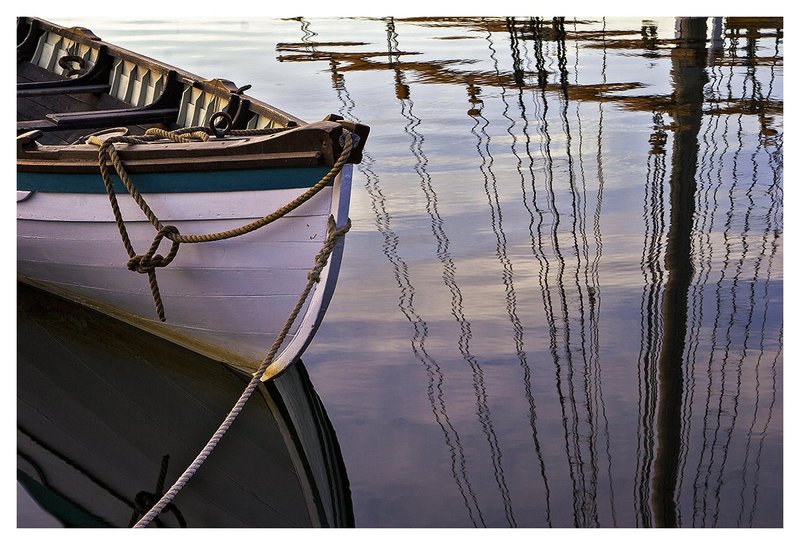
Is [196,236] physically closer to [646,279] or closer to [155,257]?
[155,257]

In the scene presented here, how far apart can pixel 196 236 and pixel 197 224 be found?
2.1 inches

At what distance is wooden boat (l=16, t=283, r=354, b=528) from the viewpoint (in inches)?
152

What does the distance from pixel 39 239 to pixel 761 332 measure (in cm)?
358

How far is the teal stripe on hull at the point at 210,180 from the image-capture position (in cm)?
408

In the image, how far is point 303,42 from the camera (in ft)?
50.2

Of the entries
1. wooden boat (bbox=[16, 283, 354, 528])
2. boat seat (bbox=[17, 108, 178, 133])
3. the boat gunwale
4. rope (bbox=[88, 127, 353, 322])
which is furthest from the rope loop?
boat seat (bbox=[17, 108, 178, 133])

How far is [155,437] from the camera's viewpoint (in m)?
4.39

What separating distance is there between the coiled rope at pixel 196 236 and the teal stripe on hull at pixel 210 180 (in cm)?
5

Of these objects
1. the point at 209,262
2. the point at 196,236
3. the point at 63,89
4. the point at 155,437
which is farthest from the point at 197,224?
the point at 63,89

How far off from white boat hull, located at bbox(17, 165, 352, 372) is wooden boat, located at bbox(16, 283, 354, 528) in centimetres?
17

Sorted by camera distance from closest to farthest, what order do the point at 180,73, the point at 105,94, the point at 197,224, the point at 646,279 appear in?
the point at 197,224, the point at 646,279, the point at 180,73, the point at 105,94

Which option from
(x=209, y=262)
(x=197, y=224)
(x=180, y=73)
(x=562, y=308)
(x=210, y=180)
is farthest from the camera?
(x=180, y=73)

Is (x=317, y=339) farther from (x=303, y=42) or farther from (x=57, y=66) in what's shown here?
(x=303, y=42)

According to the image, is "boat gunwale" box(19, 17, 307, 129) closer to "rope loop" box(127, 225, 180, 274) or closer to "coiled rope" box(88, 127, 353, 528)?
"coiled rope" box(88, 127, 353, 528)
